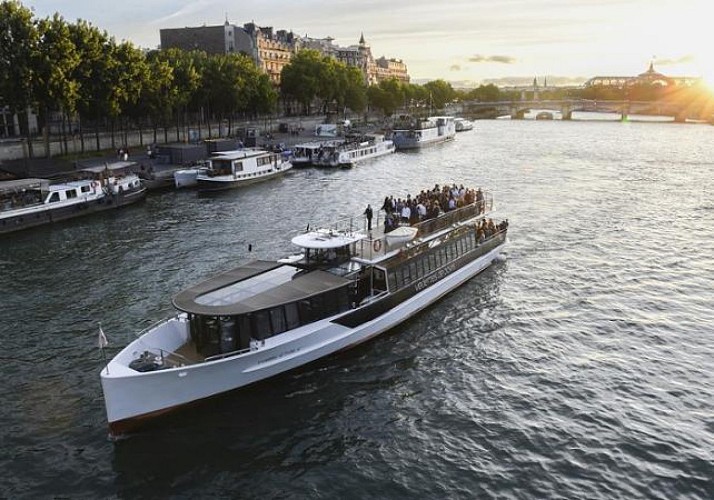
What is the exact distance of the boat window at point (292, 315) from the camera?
25547 mm

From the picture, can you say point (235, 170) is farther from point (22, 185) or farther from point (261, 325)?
point (261, 325)

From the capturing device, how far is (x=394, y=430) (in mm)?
22984

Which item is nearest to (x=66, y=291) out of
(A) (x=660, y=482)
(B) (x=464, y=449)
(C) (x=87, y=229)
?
(C) (x=87, y=229)

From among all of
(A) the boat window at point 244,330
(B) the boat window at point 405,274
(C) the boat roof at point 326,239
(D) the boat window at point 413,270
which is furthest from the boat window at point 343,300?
(D) the boat window at point 413,270

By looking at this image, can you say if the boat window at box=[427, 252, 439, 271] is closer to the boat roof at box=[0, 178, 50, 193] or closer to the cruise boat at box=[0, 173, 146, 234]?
the cruise boat at box=[0, 173, 146, 234]

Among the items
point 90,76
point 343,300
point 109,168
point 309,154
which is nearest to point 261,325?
point 343,300

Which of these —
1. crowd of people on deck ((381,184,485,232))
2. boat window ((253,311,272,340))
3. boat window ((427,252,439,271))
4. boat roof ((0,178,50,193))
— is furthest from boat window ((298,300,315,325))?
boat roof ((0,178,50,193))

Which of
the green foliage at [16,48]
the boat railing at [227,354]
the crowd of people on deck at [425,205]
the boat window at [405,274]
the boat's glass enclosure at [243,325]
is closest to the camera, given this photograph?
the boat railing at [227,354]

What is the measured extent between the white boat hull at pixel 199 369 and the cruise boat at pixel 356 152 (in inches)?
2670

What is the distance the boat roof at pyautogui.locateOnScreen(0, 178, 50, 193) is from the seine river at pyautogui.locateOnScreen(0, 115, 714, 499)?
15.8 ft

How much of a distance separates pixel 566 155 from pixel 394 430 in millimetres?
97908

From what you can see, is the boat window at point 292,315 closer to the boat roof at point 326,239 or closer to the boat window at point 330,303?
the boat window at point 330,303

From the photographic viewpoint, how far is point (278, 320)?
82.9ft

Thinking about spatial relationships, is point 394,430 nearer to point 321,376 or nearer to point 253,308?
point 321,376
